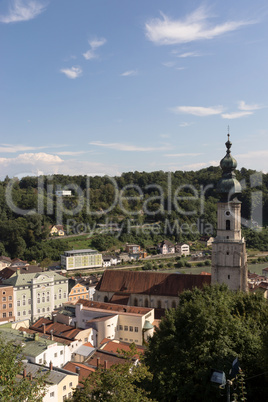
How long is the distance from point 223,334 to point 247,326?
4.16 ft

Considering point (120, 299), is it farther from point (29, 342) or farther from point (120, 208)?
point (120, 208)

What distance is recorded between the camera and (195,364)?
1176 cm

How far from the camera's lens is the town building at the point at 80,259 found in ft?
168

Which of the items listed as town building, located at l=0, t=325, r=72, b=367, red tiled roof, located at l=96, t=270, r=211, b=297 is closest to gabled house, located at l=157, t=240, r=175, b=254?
red tiled roof, located at l=96, t=270, r=211, b=297

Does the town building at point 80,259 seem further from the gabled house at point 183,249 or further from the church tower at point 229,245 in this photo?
the church tower at point 229,245

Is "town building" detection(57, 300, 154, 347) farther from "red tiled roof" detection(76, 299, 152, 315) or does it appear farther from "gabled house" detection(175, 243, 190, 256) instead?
"gabled house" detection(175, 243, 190, 256)

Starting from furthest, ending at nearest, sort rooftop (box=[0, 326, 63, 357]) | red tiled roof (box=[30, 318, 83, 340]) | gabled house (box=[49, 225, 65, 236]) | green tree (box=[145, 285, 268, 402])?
gabled house (box=[49, 225, 65, 236]) < red tiled roof (box=[30, 318, 83, 340]) < rooftop (box=[0, 326, 63, 357]) < green tree (box=[145, 285, 268, 402])

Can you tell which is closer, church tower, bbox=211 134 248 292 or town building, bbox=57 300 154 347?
town building, bbox=57 300 154 347

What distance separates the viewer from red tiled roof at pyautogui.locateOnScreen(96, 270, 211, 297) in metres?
23.4

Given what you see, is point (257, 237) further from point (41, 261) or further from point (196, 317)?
point (196, 317)

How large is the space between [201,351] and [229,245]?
35.9ft

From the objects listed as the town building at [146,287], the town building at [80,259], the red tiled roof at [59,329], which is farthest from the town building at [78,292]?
the town building at [80,259]

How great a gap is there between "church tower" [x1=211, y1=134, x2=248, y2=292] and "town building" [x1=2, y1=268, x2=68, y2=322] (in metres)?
14.2

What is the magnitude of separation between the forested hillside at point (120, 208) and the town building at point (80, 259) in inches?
118
